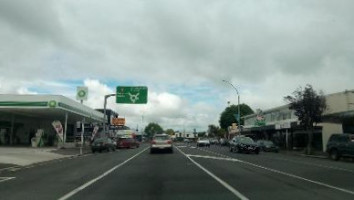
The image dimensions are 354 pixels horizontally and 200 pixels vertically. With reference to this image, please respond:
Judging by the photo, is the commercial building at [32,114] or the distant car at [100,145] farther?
the distant car at [100,145]

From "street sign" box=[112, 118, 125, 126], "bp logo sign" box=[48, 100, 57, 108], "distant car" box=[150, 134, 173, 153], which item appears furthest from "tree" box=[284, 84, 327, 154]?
"street sign" box=[112, 118, 125, 126]

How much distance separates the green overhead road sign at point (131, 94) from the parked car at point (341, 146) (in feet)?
76.2

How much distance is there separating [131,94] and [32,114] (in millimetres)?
13264

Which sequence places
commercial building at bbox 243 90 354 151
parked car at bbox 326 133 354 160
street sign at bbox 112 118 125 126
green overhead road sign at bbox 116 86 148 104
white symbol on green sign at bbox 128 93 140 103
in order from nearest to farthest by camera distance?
parked car at bbox 326 133 354 160 → commercial building at bbox 243 90 354 151 → green overhead road sign at bbox 116 86 148 104 → white symbol on green sign at bbox 128 93 140 103 → street sign at bbox 112 118 125 126

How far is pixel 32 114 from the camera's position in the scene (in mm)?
60031

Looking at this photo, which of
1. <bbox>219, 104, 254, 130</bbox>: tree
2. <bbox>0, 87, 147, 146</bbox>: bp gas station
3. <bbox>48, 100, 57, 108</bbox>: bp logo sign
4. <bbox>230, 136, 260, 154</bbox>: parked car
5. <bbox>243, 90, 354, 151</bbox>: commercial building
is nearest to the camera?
Answer: <bbox>230, 136, 260, 154</bbox>: parked car

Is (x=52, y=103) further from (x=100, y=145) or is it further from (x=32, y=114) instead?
(x=32, y=114)

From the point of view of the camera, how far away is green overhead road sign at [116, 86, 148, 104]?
2169 inches

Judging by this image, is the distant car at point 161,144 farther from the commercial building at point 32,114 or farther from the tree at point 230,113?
the tree at point 230,113

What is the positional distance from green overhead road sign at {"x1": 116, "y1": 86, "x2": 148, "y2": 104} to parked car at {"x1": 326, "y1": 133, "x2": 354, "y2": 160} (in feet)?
76.2

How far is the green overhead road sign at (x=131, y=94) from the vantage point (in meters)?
55.1

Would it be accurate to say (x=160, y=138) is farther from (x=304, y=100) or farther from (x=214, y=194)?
(x=214, y=194)

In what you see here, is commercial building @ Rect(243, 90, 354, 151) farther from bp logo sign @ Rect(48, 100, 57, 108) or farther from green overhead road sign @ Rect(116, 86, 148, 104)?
bp logo sign @ Rect(48, 100, 57, 108)

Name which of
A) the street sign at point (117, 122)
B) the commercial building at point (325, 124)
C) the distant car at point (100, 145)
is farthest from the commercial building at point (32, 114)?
the street sign at point (117, 122)
